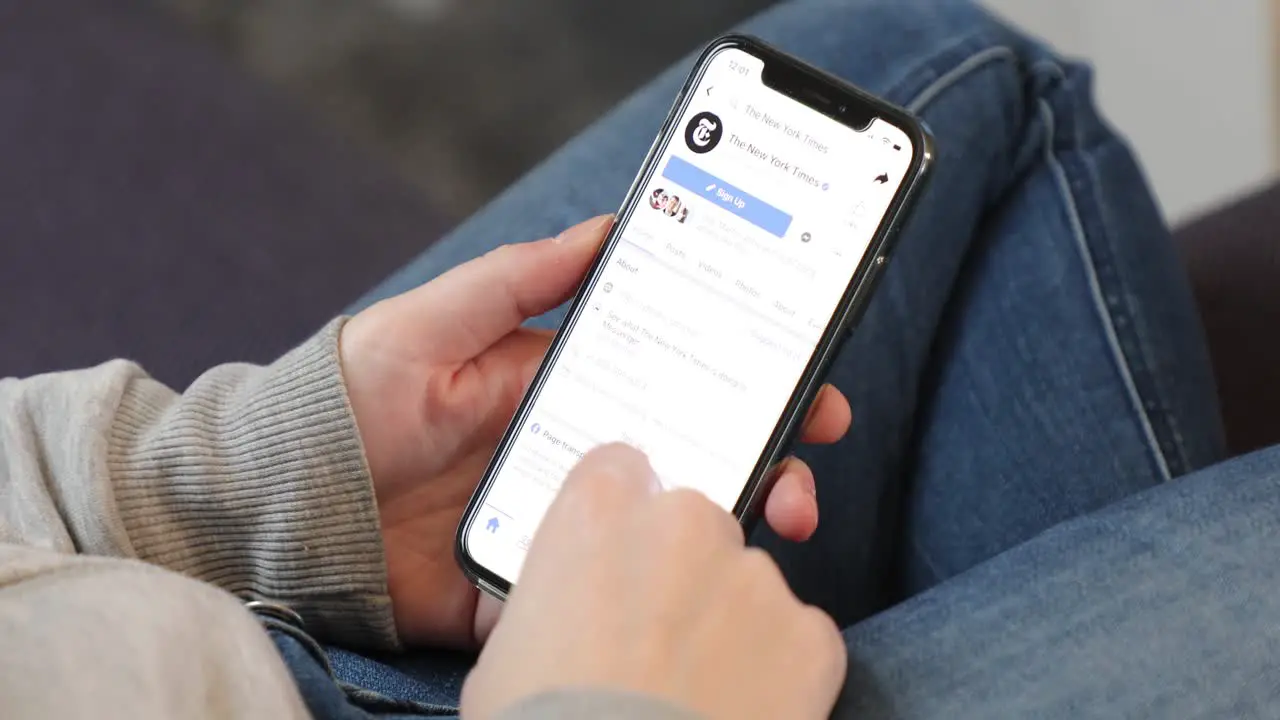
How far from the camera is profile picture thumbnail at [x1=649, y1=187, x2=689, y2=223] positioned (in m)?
0.45

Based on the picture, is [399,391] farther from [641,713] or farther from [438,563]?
[641,713]

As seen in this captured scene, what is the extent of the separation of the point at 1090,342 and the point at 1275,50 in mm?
683

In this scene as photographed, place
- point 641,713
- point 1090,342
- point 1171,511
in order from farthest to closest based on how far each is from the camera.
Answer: point 1090,342, point 1171,511, point 641,713

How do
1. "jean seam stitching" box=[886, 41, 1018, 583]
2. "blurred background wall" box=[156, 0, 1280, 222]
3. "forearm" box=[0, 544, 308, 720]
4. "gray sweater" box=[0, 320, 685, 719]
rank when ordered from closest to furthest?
"forearm" box=[0, 544, 308, 720]
"gray sweater" box=[0, 320, 685, 719]
"jean seam stitching" box=[886, 41, 1018, 583]
"blurred background wall" box=[156, 0, 1280, 222]

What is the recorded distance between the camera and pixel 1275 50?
99 cm

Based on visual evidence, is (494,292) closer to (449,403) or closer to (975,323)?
(449,403)

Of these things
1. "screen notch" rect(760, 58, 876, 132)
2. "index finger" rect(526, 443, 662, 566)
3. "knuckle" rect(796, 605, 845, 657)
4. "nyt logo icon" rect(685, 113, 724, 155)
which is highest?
"screen notch" rect(760, 58, 876, 132)

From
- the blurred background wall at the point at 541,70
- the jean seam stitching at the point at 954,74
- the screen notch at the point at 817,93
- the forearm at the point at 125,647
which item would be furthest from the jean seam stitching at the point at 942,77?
the blurred background wall at the point at 541,70

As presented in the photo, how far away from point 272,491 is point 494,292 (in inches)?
4.8

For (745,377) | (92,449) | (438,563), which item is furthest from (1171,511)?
(92,449)

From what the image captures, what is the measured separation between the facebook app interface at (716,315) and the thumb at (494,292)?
1 cm

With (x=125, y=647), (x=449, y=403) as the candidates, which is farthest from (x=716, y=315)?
(x=125, y=647)

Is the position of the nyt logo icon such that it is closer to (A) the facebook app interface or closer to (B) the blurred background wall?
(A) the facebook app interface

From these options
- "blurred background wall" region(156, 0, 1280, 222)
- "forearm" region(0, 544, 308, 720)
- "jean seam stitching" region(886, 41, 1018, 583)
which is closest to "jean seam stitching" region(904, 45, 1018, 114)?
"jean seam stitching" region(886, 41, 1018, 583)
